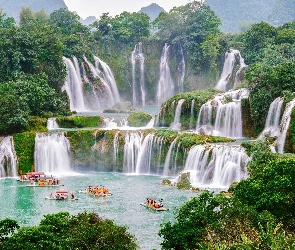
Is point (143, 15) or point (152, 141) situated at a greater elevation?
point (143, 15)

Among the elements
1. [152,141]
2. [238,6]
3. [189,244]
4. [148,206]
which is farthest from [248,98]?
[238,6]

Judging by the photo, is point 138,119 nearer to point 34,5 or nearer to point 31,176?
point 31,176

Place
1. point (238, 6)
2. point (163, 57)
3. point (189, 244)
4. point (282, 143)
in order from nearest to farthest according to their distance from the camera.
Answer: point (189, 244), point (282, 143), point (163, 57), point (238, 6)

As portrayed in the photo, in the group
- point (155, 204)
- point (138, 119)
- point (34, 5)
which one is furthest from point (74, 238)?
point (34, 5)

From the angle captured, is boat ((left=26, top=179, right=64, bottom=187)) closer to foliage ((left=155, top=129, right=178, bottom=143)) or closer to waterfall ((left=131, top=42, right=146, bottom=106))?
foliage ((left=155, top=129, right=178, bottom=143))

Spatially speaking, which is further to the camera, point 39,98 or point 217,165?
point 39,98

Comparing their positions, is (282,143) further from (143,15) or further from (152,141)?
(143,15)
